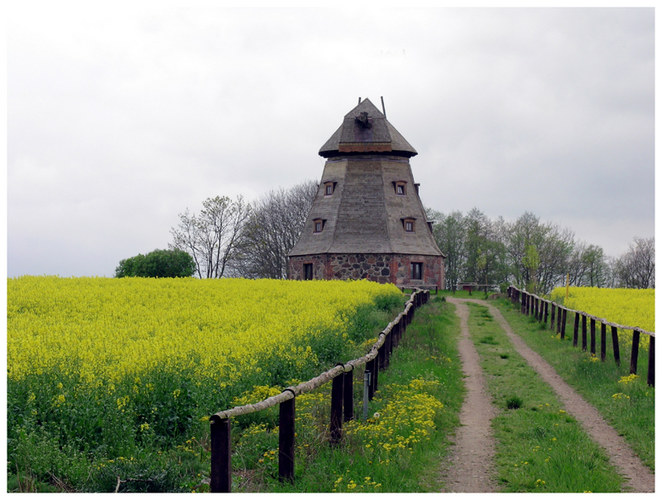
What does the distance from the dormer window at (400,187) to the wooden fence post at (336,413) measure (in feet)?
131

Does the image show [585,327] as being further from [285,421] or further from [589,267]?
[589,267]

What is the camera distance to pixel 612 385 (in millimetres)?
13852

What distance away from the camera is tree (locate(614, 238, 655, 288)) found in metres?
76.4

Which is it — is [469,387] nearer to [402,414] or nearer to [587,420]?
[587,420]

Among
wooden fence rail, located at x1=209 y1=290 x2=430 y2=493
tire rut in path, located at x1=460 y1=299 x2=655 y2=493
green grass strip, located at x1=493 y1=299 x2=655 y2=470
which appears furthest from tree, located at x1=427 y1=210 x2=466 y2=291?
wooden fence rail, located at x1=209 y1=290 x2=430 y2=493

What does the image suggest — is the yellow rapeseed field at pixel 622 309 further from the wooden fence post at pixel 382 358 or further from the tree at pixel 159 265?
the tree at pixel 159 265

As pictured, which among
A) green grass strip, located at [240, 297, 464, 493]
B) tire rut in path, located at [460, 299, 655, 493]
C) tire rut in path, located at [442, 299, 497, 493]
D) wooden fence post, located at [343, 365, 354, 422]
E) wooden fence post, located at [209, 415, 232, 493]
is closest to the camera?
wooden fence post, located at [209, 415, 232, 493]

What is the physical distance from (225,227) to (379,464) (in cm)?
5726

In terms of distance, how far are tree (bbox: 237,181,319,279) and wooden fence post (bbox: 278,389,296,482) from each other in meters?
54.9

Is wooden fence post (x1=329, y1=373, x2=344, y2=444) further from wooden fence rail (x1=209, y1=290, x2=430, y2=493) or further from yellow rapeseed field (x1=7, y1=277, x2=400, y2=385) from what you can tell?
yellow rapeseed field (x1=7, y1=277, x2=400, y2=385)

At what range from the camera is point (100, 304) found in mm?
19984

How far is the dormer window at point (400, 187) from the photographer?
160 ft

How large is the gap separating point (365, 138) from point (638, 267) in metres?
44.6

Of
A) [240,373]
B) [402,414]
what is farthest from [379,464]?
[240,373]
